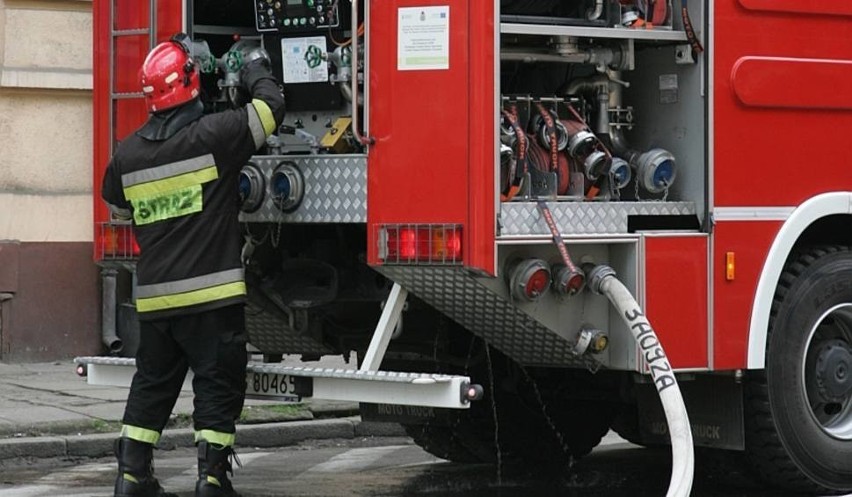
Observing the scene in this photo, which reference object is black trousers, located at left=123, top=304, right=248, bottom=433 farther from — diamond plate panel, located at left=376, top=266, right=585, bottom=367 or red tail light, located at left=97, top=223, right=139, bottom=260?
diamond plate panel, located at left=376, top=266, right=585, bottom=367

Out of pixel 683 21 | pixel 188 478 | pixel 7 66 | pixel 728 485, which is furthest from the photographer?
pixel 7 66

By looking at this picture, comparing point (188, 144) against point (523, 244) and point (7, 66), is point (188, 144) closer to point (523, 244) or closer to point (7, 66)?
point (523, 244)

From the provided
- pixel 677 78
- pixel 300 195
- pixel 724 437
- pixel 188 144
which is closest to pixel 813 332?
pixel 724 437

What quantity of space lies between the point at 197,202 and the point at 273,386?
2.60 ft

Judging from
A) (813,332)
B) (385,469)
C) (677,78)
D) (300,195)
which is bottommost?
(385,469)

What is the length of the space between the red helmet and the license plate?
3.75 ft

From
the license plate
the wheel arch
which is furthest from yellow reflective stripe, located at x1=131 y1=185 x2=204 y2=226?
the wheel arch

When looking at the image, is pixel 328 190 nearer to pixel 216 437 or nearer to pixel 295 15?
pixel 295 15

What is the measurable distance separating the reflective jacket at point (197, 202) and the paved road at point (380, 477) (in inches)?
47.6

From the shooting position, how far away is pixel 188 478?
28.2 ft

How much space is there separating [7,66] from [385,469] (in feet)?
16.9

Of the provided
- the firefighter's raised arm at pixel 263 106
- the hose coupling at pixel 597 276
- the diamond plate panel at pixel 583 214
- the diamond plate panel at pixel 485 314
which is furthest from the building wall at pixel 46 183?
the hose coupling at pixel 597 276

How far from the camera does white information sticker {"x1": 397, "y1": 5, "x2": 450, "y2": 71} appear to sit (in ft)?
21.1

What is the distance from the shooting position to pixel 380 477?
864 cm
